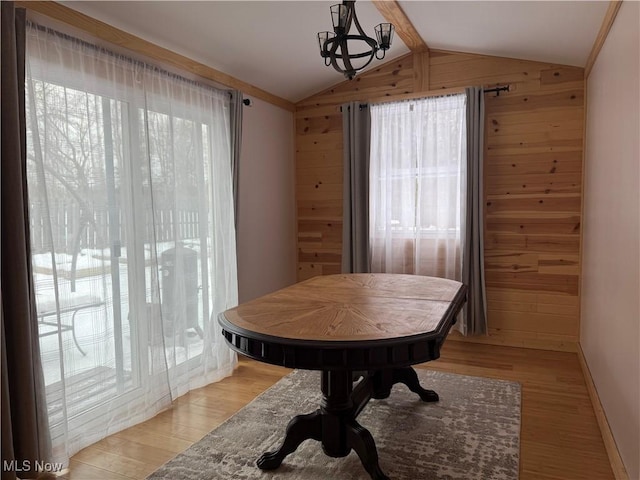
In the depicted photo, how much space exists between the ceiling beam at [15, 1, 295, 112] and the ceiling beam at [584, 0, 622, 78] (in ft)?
8.35

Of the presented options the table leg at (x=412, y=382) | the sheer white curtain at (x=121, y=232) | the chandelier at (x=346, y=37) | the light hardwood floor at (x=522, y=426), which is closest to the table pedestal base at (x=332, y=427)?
the light hardwood floor at (x=522, y=426)

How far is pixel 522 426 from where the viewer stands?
2.49 m

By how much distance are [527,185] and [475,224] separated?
535 mm

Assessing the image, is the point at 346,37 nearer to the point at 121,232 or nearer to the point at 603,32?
the point at 121,232

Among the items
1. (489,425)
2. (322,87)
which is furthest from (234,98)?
(489,425)

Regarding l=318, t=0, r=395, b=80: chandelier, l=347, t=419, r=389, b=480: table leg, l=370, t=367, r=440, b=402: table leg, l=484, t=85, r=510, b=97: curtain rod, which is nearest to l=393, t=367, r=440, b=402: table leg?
l=370, t=367, r=440, b=402: table leg

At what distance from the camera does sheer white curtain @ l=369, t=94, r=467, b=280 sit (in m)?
3.89

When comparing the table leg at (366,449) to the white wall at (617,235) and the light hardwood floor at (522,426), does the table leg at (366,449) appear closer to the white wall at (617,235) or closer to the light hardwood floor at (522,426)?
the light hardwood floor at (522,426)

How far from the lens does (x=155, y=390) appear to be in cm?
278

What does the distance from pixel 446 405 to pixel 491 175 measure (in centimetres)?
204

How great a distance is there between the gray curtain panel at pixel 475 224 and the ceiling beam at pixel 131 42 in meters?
1.87

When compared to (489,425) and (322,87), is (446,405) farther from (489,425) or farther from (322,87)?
(322,87)

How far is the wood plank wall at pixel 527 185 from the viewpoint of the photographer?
363cm

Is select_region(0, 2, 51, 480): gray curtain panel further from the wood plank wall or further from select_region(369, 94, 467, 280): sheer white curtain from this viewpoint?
the wood plank wall
